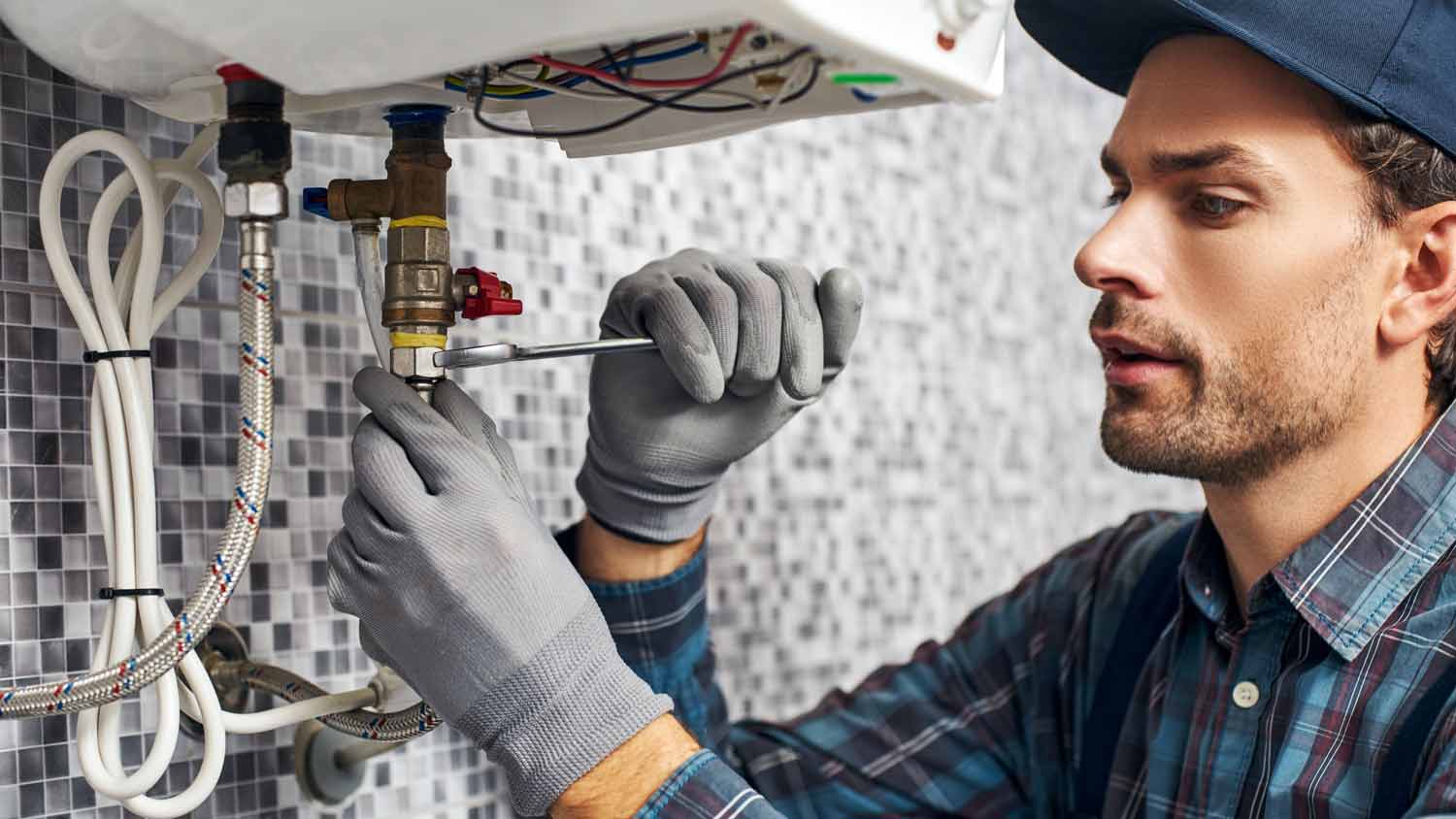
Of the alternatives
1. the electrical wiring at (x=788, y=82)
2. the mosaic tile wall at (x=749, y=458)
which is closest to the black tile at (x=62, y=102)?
the mosaic tile wall at (x=749, y=458)

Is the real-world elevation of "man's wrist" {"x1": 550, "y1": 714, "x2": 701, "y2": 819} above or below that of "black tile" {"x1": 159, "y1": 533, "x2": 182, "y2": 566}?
below

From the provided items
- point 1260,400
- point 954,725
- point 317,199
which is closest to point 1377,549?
point 1260,400

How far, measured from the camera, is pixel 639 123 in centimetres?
83

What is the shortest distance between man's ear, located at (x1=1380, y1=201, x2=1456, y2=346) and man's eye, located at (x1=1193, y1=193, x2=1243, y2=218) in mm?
150

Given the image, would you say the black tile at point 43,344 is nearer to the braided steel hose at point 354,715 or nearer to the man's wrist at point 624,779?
the braided steel hose at point 354,715

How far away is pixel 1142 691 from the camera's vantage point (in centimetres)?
115

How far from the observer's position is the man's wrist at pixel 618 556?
1.02 metres

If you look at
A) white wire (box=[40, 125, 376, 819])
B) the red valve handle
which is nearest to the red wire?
the red valve handle

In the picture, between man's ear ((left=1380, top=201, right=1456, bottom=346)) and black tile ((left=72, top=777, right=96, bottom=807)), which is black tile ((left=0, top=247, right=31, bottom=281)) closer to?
black tile ((left=72, top=777, right=96, bottom=807))

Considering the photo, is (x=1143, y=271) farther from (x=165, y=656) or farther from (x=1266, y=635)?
(x=165, y=656)

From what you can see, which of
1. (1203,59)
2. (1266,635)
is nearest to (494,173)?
(1203,59)

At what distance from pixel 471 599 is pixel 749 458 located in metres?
0.61

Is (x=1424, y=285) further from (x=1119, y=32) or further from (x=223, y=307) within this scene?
(x=223, y=307)

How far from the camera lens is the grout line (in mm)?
846
